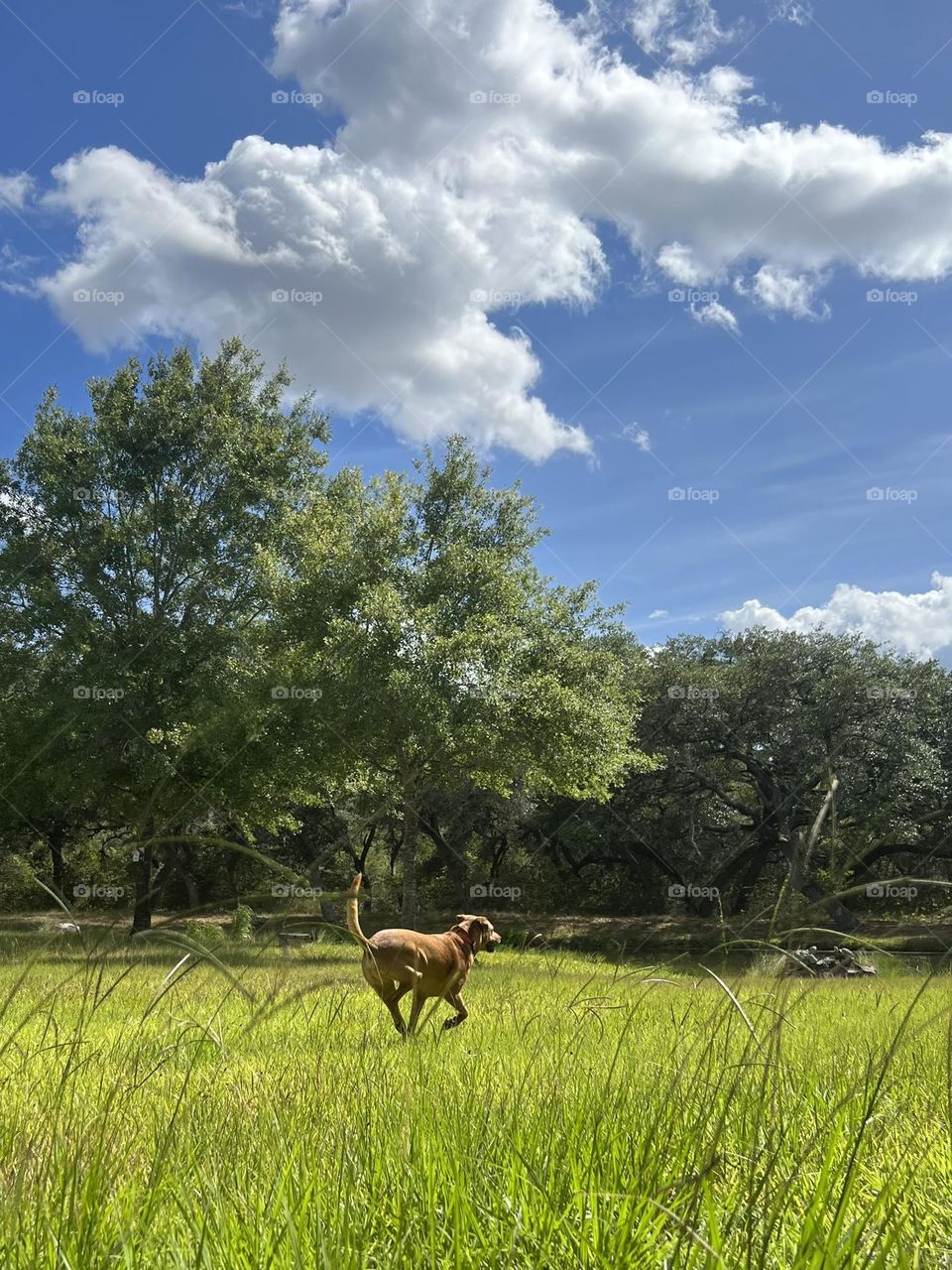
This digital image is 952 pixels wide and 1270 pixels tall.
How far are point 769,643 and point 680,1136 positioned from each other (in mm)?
36985

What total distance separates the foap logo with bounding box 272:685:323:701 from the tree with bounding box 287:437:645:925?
0.31 meters

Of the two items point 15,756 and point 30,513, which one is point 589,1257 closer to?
point 15,756

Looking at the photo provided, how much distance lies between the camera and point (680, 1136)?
110 inches

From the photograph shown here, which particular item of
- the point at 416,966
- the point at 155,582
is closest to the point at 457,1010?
the point at 416,966

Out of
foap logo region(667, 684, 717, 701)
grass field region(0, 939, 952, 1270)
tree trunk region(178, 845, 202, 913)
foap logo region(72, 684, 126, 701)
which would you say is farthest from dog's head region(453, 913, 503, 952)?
tree trunk region(178, 845, 202, 913)

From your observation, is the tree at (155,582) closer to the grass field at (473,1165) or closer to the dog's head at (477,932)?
the dog's head at (477,932)

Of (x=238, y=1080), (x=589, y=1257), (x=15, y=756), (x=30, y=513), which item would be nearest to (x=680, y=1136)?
(x=589, y=1257)

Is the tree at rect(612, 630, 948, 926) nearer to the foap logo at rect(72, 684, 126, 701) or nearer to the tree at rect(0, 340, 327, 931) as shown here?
the tree at rect(0, 340, 327, 931)

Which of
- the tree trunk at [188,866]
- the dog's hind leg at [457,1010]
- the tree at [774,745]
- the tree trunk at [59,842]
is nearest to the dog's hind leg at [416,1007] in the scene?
the dog's hind leg at [457,1010]

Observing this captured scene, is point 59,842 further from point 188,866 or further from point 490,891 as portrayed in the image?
point 490,891

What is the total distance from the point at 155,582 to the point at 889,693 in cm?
2654

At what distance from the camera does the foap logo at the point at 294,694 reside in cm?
2281

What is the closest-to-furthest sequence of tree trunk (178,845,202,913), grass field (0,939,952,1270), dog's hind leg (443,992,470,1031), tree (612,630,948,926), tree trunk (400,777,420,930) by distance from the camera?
grass field (0,939,952,1270) < dog's hind leg (443,992,470,1031) < tree trunk (400,777,420,930) < tree (612,630,948,926) < tree trunk (178,845,202,913)

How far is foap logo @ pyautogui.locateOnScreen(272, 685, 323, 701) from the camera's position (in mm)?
22812
